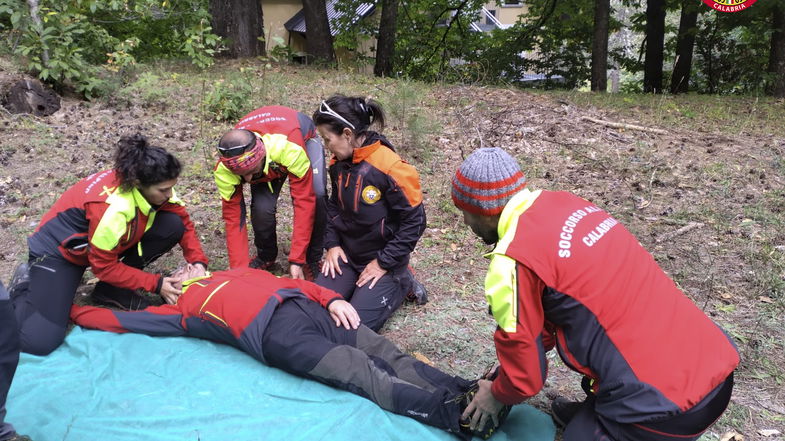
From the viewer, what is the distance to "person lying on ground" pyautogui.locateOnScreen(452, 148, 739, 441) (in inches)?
73.2

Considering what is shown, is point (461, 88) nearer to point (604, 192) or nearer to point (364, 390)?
point (604, 192)

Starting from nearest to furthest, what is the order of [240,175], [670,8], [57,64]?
1. [240,175]
2. [57,64]
3. [670,8]

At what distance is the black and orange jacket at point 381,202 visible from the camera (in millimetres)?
3480

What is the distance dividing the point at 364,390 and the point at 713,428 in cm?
167

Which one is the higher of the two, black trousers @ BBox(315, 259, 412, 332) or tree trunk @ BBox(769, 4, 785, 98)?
tree trunk @ BBox(769, 4, 785, 98)

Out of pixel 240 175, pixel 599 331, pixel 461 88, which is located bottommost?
pixel 599 331

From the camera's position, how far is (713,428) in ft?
8.53

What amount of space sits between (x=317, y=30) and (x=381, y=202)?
8.58 meters

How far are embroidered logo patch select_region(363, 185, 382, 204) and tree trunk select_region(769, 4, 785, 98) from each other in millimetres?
8516

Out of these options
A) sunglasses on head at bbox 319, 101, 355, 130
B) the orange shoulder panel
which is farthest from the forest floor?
sunglasses on head at bbox 319, 101, 355, 130

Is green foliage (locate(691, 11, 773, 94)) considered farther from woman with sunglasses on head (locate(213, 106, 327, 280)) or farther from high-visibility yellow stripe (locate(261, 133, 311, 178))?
high-visibility yellow stripe (locate(261, 133, 311, 178))

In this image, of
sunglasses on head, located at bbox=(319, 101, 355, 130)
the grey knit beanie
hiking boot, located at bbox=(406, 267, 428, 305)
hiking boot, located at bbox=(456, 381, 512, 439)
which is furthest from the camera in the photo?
hiking boot, located at bbox=(406, 267, 428, 305)

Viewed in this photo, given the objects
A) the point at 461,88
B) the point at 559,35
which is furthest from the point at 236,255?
the point at 559,35

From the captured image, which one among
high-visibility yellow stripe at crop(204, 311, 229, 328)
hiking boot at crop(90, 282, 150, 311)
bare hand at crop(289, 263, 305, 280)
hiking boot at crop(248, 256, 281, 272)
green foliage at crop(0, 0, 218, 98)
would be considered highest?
green foliage at crop(0, 0, 218, 98)
